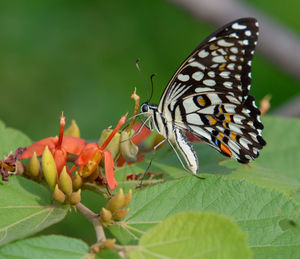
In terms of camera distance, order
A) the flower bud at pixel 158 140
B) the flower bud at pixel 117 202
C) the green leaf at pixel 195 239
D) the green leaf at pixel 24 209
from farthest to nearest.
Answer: the flower bud at pixel 158 140 < the flower bud at pixel 117 202 < the green leaf at pixel 24 209 < the green leaf at pixel 195 239

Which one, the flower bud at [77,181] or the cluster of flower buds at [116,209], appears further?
the flower bud at [77,181]

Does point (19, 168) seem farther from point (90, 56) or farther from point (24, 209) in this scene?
point (90, 56)

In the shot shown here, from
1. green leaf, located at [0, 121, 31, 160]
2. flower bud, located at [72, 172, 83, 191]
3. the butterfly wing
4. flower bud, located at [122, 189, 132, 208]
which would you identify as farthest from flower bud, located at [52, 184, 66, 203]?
the butterfly wing

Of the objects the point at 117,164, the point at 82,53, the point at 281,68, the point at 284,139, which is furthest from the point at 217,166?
the point at 82,53

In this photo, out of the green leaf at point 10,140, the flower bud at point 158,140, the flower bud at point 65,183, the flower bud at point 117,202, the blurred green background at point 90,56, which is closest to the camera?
the flower bud at point 117,202

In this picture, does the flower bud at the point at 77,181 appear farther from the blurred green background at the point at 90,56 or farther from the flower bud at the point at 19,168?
the blurred green background at the point at 90,56

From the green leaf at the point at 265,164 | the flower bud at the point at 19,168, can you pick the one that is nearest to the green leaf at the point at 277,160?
the green leaf at the point at 265,164

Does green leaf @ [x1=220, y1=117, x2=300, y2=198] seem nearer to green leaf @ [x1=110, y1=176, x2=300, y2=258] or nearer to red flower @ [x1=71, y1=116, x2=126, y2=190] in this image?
green leaf @ [x1=110, y1=176, x2=300, y2=258]
